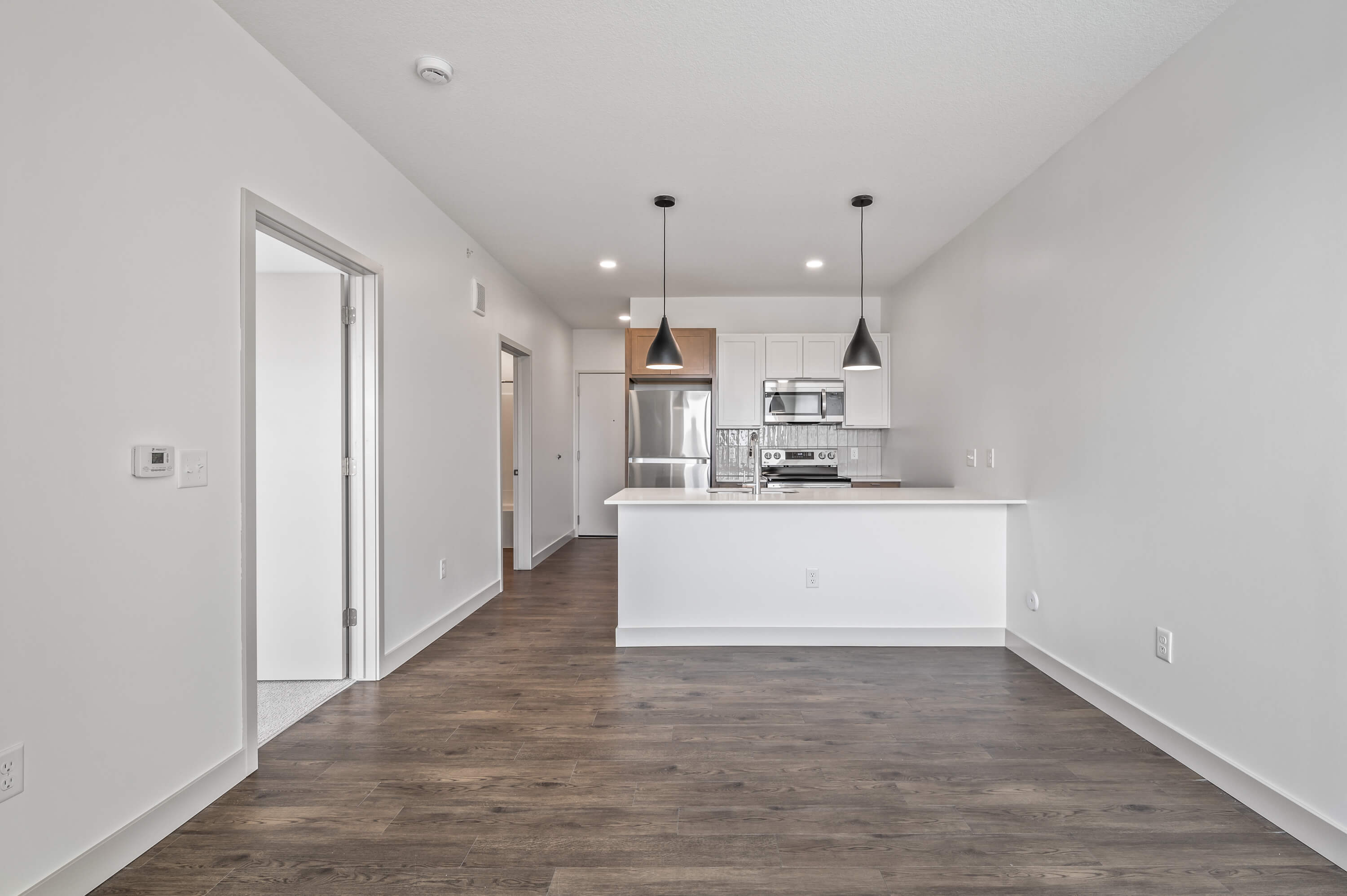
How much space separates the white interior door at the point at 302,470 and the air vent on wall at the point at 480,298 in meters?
1.34

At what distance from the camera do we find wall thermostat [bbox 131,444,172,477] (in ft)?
5.77

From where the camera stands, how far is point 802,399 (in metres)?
5.90

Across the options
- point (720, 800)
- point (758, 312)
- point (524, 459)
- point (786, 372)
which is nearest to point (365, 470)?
point (720, 800)

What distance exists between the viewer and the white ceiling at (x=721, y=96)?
6.91ft

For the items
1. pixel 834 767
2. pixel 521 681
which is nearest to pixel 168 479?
pixel 521 681

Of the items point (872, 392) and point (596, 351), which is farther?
point (596, 351)

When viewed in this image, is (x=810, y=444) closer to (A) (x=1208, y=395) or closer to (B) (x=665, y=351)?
(B) (x=665, y=351)

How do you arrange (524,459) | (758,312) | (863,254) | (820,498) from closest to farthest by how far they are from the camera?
(820,498), (863,254), (524,459), (758,312)

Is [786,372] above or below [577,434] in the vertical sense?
above

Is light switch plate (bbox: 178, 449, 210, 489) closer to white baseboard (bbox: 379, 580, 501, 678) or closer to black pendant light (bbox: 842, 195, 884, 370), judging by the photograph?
white baseboard (bbox: 379, 580, 501, 678)

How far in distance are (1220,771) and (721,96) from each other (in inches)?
116

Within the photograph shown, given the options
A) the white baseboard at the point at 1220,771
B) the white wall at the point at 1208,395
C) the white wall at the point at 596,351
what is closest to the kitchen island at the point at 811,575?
the white wall at the point at 1208,395

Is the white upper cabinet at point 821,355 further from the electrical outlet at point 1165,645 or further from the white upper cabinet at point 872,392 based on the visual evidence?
the electrical outlet at point 1165,645

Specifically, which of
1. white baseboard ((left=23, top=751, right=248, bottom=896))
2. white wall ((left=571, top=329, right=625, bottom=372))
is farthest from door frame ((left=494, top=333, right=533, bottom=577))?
white baseboard ((left=23, top=751, right=248, bottom=896))
